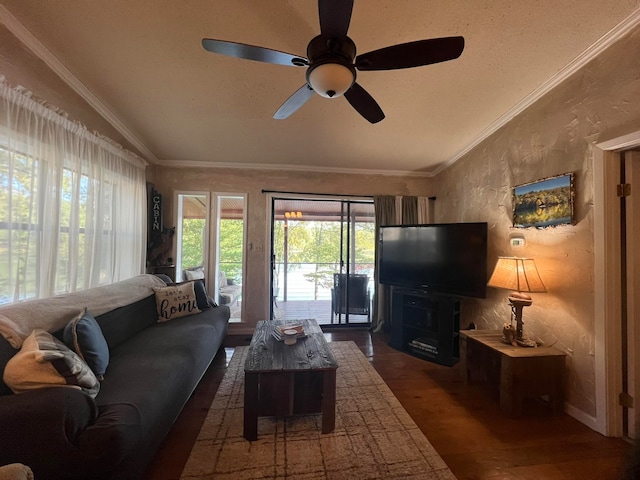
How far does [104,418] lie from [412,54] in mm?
2261

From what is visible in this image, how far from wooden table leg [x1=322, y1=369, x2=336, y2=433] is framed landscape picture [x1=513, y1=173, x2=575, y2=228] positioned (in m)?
2.12

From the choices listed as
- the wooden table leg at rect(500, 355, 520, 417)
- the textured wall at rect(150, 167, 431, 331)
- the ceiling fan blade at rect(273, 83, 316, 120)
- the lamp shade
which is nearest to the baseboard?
the wooden table leg at rect(500, 355, 520, 417)

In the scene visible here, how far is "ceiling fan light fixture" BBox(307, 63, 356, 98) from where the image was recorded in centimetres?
127

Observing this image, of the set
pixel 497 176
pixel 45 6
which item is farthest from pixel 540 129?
pixel 45 6

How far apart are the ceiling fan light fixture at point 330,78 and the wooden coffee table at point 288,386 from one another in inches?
65.8

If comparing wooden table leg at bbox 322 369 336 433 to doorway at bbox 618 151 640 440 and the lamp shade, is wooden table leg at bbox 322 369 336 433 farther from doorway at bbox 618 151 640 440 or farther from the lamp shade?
doorway at bbox 618 151 640 440

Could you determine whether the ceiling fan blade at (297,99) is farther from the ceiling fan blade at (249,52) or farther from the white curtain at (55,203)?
the white curtain at (55,203)

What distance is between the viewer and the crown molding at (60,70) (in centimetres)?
142

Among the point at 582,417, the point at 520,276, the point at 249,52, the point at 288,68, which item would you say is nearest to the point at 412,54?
the point at 249,52

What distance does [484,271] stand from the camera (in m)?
2.56

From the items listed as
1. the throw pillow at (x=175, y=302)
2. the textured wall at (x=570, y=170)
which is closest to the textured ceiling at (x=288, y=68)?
the textured wall at (x=570, y=170)

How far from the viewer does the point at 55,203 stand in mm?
1797

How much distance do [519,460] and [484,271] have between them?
153 centimetres

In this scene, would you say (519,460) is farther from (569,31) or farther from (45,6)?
(45,6)
